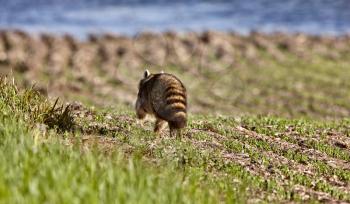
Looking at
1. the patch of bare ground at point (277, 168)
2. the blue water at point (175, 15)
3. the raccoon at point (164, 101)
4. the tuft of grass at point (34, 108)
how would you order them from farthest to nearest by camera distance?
1. the blue water at point (175, 15)
2. the tuft of grass at point (34, 108)
3. the raccoon at point (164, 101)
4. the patch of bare ground at point (277, 168)

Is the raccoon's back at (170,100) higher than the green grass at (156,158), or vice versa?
the raccoon's back at (170,100)

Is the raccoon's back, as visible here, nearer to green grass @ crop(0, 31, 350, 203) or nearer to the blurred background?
green grass @ crop(0, 31, 350, 203)

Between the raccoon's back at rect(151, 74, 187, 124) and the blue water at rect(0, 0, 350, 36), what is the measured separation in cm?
4863

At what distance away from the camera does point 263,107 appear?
117ft

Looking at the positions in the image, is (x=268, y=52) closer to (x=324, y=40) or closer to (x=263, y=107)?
(x=324, y=40)

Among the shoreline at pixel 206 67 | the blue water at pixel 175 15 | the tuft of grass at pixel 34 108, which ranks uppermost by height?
the blue water at pixel 175 15

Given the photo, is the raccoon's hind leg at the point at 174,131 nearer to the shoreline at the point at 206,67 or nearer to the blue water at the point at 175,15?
the shoreline at the point at 206,67

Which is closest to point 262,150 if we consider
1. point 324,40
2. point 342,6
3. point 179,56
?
point 179,56

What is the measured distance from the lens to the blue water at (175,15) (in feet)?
230

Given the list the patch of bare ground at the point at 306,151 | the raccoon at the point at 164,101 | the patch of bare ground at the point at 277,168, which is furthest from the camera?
the raccoon at the point at 164,101

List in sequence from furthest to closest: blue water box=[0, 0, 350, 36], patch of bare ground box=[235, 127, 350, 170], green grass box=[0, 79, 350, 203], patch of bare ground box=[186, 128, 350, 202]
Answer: blue water box=[0, 0, 350, 36]
patch of bare ground box=[235, 127, 350, 170]
patch of bare ground box=[186, 128, 350, 202]
green grass box=[0, 79, 350, 203]

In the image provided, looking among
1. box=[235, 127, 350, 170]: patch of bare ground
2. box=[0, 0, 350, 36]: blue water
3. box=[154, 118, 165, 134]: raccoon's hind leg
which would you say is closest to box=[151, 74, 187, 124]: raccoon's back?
box=[154, 118, 165, 134]: raccoon's hind leg

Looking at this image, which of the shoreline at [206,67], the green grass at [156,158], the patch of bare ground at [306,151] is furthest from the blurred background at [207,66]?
the patch of bare ground at [306,151]

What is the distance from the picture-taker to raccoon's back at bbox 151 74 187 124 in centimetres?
1448
